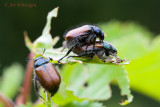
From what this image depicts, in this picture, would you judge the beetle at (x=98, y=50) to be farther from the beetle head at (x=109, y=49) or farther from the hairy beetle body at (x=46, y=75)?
the hairy beetle body at (x=46, y=75)

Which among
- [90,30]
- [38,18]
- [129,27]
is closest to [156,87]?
[90,30]

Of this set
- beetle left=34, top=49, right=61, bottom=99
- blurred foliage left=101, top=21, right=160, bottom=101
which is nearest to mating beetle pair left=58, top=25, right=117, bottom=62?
beetle left=34, top=49, right=61, bottom=99

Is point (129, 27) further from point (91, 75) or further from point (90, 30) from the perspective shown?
point (90, 30)

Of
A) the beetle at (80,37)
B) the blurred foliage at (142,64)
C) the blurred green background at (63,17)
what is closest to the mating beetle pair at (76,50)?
the beetle at (80,37)

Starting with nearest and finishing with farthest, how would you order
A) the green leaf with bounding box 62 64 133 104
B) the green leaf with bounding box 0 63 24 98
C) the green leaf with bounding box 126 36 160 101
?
the green leaf with bounding box 62 64 133 104 < the green leaf with bounding box 126 36 160 101 < the green leaf with bounding box 0 63 24 98

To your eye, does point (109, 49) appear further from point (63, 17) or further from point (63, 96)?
point (63, 17)

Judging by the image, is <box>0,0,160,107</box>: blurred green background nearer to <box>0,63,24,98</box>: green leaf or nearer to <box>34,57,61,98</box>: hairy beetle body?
<box>0,63,24,98</box>: green leaf
